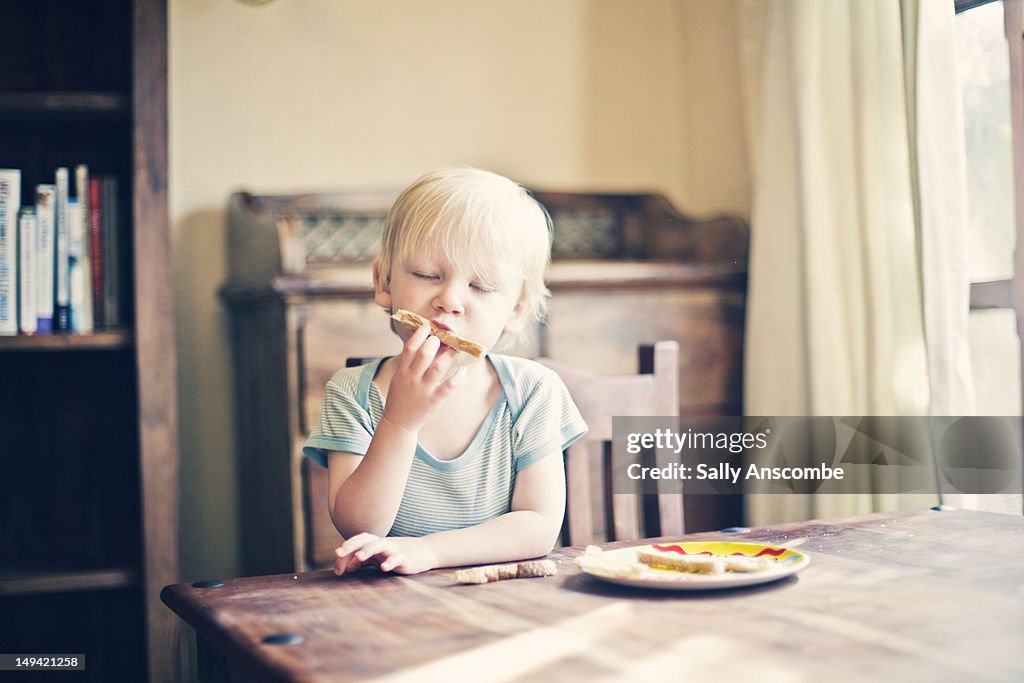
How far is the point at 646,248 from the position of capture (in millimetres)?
2645

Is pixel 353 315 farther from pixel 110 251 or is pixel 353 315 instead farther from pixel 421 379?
pixel 421 379

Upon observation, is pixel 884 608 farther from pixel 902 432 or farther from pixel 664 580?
pixel 902 432

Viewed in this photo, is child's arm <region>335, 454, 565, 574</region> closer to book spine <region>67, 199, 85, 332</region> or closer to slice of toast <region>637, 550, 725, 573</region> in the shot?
slice of toast <region>637, 550, 725, 573</region>

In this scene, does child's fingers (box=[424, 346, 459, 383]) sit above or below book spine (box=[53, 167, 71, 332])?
below

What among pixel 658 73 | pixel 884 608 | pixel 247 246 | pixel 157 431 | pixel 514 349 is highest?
pixel 658 73

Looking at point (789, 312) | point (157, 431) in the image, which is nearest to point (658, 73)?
point (789, 312)

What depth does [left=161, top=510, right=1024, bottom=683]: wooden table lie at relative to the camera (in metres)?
0.64

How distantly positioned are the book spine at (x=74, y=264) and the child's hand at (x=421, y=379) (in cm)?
101

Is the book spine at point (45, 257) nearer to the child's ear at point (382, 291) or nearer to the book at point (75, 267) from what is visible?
the book at point (75, 267)

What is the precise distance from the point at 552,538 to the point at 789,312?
4.03 feet

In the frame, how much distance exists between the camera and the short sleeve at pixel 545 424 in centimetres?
116

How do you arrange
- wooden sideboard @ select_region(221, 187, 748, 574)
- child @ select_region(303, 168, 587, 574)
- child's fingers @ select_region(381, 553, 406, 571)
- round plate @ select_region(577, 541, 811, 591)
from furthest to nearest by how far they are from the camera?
wooden sideboard @ select_region(221, 187, 748, 574) → child @ select_region(303, 168, 587, 574) → child's fingers @ select_region(381, 553, 406, 571) → round plate @ select_region(577, 541, 811, 591)

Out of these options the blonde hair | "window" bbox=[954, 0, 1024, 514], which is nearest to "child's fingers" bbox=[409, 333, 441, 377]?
the blonde hair

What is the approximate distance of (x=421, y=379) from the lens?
0.99 m
